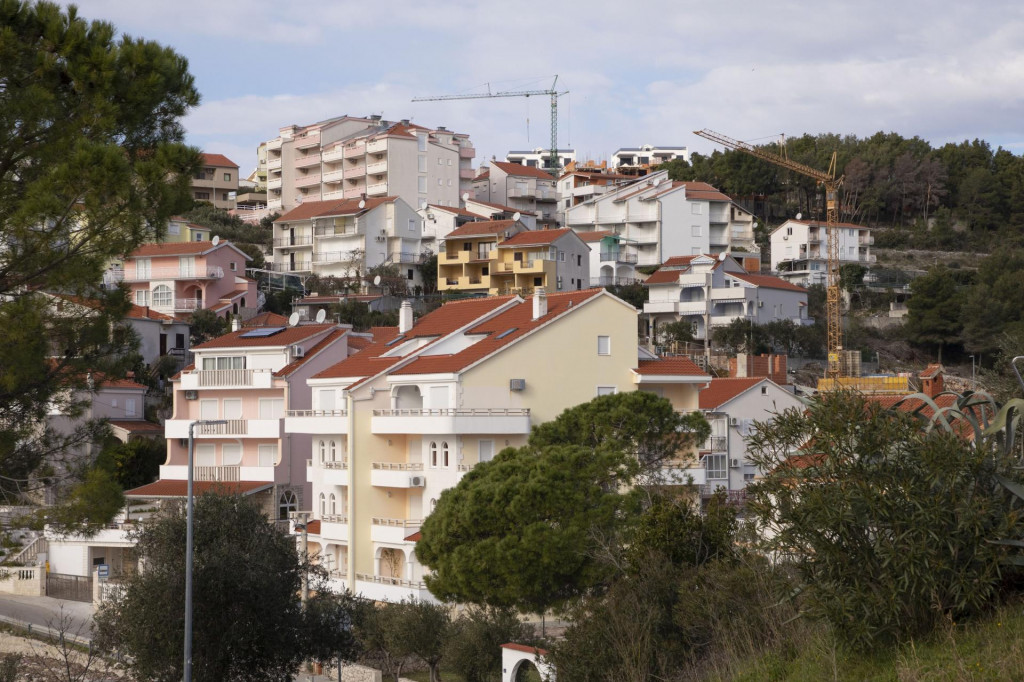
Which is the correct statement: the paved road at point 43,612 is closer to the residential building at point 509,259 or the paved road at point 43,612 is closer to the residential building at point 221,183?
the residential building at point 509,259

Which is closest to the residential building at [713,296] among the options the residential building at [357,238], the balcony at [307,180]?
the residential building at [357,238]

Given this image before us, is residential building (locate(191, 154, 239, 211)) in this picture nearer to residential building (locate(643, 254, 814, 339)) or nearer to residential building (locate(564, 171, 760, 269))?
residential building (locate(564, 171, 760, 269))

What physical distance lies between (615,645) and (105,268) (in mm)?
11707

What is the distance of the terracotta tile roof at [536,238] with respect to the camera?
99.0 meters

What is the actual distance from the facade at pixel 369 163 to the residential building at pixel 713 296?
27.7 metres

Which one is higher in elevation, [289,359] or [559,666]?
[289,359]

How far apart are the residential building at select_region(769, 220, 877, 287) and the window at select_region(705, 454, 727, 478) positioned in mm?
62995

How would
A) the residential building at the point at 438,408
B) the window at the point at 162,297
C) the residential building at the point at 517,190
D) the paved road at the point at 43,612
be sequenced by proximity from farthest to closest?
1. the residential building at the point at 517,190
2. the window at the point at 162,297
3. the residential building at the point at 438,408
4. the paved road at the point at 43,612

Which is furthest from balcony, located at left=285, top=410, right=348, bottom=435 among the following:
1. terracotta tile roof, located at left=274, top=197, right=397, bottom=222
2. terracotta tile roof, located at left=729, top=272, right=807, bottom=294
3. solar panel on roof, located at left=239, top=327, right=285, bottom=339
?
terracotta tile roof, located at left=274, top=197, right=397, bottom=222

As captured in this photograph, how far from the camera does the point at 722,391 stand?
2414 inches

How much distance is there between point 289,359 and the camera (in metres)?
63.6

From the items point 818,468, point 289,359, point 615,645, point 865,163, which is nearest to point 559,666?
point 615,645

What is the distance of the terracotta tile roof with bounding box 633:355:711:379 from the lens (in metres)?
51.6

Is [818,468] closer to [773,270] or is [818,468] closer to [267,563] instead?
[267,563]
